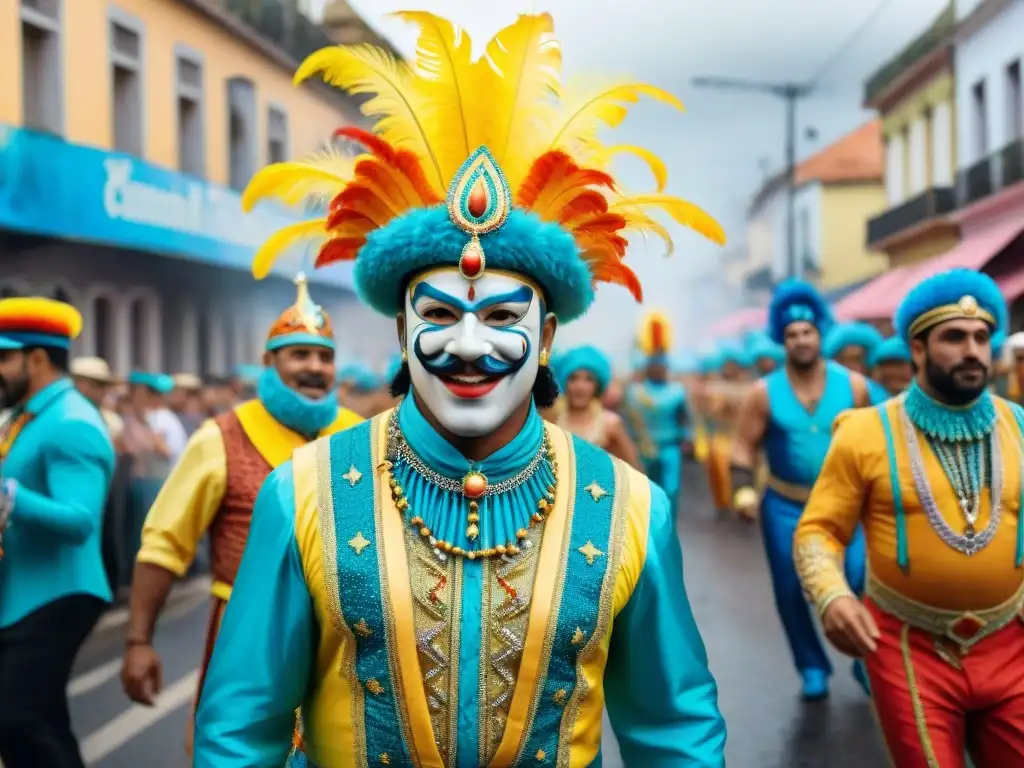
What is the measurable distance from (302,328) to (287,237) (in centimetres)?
204

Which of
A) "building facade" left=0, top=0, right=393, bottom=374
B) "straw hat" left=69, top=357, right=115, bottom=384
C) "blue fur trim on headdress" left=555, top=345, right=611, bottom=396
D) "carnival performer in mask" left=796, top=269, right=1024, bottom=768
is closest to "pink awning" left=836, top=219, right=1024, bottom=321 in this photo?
"building facade" left=0, top=0, right=393, bottom=374

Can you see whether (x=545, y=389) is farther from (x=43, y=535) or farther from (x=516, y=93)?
(x=43, y=535)

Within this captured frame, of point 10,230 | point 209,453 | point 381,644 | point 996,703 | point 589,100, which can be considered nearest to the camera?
point 381,644

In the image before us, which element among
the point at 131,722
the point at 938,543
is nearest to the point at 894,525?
the point at 938,543

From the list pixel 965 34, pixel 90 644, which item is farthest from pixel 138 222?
pixel 965 34

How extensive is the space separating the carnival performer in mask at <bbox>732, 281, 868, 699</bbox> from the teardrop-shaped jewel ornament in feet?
14.7

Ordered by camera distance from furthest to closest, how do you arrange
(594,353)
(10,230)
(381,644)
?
(10,230) < (594,353) < (381,644)

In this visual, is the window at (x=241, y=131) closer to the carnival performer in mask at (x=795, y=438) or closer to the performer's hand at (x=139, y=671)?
the carnival performer in mask at (x=795, y=438)

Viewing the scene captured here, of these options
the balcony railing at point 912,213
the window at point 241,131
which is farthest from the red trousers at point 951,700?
the balcony railing at point 912,213

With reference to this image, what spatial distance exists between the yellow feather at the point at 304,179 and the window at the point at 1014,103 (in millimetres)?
21727

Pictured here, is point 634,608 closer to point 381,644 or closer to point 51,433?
point 381,644

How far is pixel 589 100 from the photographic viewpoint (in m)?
3.27

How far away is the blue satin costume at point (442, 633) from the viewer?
2.85 m

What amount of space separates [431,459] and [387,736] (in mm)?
577
